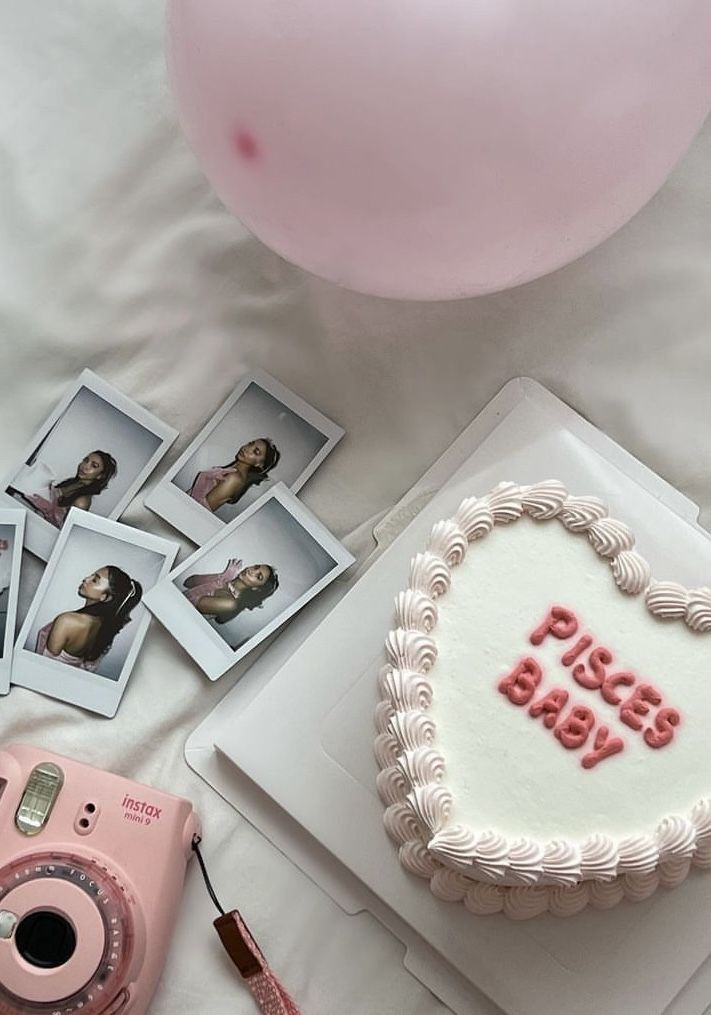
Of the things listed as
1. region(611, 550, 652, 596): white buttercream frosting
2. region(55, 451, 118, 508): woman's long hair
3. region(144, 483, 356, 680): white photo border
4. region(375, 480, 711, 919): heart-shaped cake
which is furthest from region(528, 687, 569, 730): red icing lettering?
region(55, 451, 118, 508): woman's long hair

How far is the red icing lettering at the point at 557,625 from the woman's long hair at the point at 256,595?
337 mm

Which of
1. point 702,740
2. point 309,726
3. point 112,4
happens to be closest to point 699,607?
point 702,740

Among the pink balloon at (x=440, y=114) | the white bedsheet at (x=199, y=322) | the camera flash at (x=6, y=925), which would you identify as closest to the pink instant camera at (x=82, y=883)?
the camera flash at (x=6, y=925)

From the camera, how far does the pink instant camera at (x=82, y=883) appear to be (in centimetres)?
106

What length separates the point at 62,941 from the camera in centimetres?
107

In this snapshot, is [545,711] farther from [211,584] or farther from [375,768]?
[211,584]

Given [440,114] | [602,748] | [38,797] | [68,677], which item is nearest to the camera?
[440,114]

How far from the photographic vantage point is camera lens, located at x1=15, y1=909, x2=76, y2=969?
106 centimetres

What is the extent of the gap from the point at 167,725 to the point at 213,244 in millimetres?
528

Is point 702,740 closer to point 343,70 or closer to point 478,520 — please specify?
point 478,520

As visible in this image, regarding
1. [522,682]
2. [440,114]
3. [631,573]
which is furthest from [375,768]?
[440,114]

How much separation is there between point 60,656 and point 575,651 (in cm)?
56

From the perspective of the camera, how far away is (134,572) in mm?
1270

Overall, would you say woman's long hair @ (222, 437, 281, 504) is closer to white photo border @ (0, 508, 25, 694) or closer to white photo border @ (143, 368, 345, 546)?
white photo border @ (143, 368, 345, 546)
